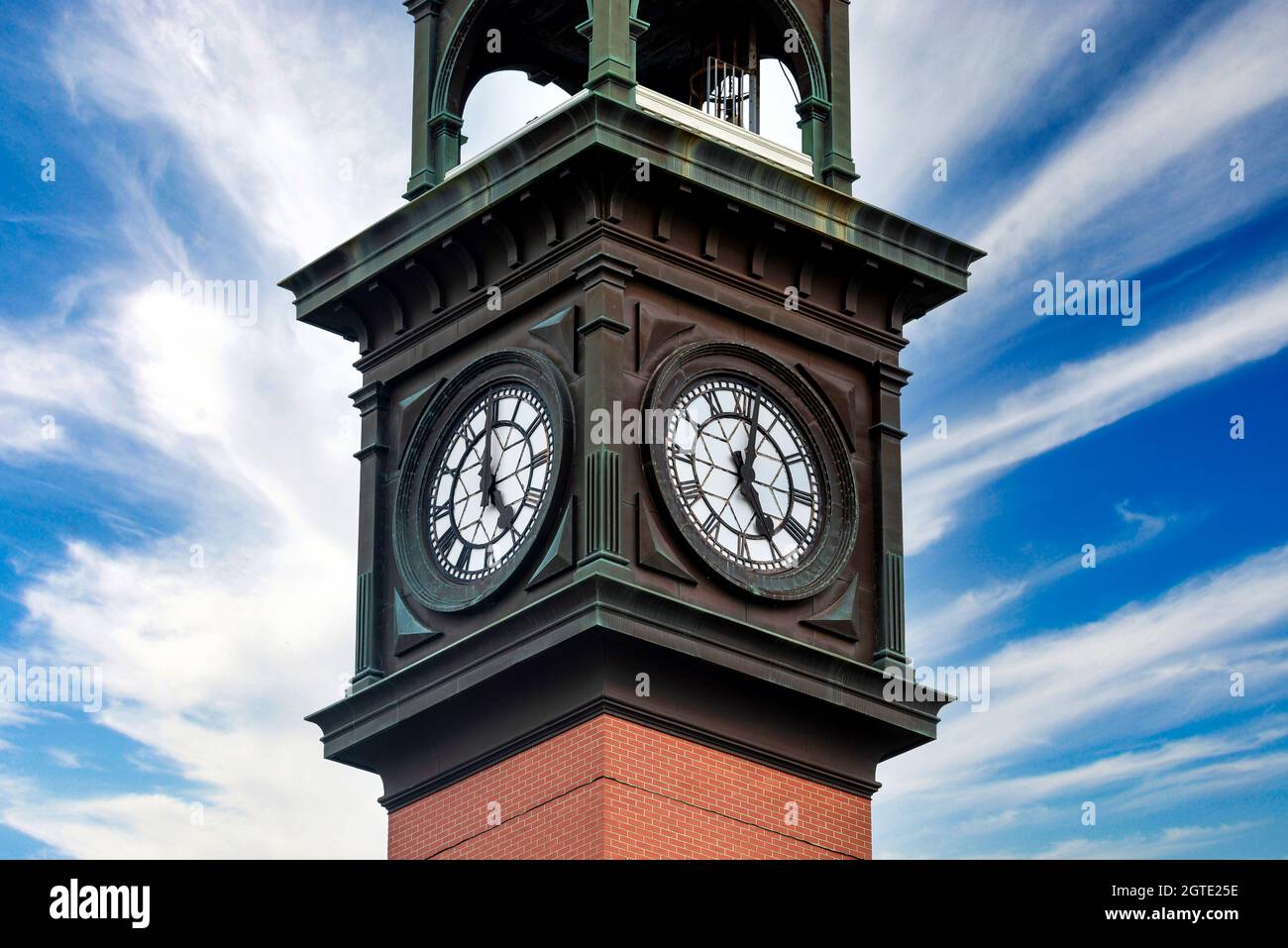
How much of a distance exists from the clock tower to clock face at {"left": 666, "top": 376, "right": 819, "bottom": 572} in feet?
0.13

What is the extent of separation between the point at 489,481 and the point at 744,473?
10.4 ft

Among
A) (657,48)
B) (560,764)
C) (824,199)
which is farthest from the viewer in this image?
(657,48)

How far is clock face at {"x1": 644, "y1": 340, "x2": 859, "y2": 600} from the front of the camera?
45688mm

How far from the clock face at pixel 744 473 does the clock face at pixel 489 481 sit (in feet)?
5.62

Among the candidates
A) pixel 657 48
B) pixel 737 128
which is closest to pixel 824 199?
pixel 737 128

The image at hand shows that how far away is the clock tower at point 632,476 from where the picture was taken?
147 ft

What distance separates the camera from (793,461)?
4716 cm

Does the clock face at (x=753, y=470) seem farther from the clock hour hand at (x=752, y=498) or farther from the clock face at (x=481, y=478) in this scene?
the clock face at (x=481, y=478)

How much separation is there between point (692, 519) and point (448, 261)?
5.09 metres

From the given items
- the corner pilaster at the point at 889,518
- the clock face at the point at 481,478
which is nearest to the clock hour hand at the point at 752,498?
the corner pilaster at the point at 889,518

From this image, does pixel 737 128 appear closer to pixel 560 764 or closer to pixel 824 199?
pixel 824 199

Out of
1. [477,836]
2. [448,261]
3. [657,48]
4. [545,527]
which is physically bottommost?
[477,836]

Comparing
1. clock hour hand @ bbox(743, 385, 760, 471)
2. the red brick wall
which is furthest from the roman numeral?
the red brick wall

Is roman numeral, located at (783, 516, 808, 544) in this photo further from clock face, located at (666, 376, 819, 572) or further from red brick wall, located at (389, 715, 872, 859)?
red brick wall, located at (389, 715, 872, 859)
